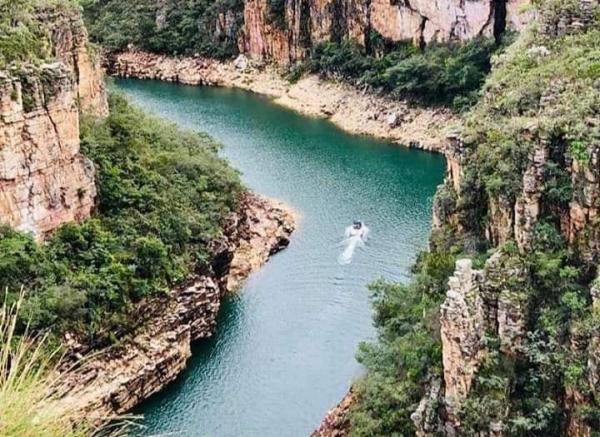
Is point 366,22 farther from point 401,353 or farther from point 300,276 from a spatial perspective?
point 401,353

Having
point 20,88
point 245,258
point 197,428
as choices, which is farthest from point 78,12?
point 197,428

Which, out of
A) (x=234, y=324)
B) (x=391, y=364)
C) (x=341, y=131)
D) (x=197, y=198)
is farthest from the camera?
(x=341, y=131)

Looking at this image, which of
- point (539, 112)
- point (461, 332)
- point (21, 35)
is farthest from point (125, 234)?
point (461, 332)

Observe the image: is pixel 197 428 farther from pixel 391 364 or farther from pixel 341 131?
pixel 341 131

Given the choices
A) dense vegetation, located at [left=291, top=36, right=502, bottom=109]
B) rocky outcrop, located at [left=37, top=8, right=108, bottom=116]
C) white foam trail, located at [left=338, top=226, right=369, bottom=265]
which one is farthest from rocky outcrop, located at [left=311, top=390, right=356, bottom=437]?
dense vegetation, located at [left=291, top=36, right=502, bottom=109]

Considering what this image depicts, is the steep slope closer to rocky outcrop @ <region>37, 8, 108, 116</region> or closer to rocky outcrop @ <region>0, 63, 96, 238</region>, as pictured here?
rocky outcrop @ <region>37, 8, 108, 116</region>

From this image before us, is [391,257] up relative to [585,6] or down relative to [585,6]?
down

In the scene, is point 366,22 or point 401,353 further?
point 366,22
